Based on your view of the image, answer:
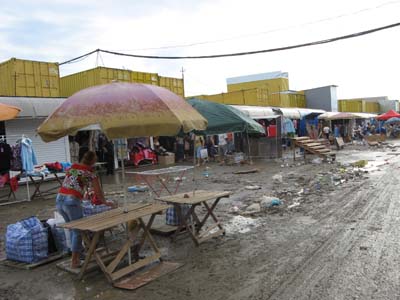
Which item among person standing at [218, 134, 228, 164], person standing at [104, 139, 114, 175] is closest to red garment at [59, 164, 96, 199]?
person standing at [104, 139, 114, 175]

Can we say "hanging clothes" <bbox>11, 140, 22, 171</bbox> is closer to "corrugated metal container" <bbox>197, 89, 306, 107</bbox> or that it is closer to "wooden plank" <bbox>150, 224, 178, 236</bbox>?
"wooden plank" <bbox>150, 224, 178, 236</bbox>

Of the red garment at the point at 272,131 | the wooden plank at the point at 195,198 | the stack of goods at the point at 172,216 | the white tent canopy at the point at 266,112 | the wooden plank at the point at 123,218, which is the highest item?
the white tent canopy at the point at 266,112

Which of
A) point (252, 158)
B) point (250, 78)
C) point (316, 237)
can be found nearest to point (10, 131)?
point (252, 158)

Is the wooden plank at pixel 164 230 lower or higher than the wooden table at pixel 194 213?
lower

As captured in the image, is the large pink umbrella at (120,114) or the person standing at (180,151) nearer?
the large pink umbrella at (120,114)

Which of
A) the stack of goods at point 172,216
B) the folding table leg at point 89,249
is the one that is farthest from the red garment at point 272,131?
the folding table leg at point 89,249

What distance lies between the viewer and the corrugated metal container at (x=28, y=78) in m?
18.7

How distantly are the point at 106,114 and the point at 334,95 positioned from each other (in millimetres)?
45758

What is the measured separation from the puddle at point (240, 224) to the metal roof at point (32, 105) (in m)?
10.6

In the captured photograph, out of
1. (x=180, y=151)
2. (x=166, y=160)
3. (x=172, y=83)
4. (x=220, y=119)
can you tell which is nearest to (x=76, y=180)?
(x=220, y=119)

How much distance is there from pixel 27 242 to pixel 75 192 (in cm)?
128

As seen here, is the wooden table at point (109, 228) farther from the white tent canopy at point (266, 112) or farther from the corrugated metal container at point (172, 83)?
the corrugated metal container at point (172, 83)

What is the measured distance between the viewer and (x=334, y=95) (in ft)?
152

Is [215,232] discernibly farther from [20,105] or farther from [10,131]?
[10,131]
